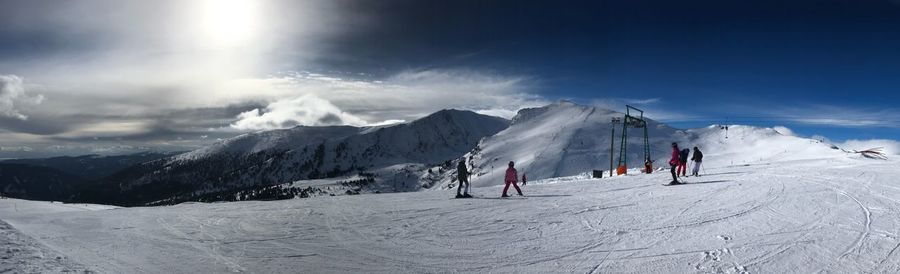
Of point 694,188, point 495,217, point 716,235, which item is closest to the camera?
point 716,235

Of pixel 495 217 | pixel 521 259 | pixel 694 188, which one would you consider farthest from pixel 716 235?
pixel 694 188

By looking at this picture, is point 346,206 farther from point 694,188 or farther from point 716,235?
point 694,188

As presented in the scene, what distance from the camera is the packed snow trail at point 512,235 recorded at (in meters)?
10.5

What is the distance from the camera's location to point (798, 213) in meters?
15.5

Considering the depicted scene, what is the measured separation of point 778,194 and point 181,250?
21.6 m

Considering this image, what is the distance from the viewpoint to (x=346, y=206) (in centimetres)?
2031

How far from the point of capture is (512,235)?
13.8 metres

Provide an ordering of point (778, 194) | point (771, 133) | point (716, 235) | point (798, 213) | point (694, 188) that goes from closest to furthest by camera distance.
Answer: point (716, 235)
point (798, 213)
point (778, 194)
point (694, 188)
point (771, 133)

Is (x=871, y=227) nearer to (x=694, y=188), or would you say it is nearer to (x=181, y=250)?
(x=694, y=188)

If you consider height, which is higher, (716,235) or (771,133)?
(771,133)

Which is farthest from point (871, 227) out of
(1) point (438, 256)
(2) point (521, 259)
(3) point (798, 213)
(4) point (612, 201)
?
(1) point (438, 256)

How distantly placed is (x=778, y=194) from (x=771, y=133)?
188558 millimetres

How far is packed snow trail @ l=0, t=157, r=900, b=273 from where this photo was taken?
10.5 meters

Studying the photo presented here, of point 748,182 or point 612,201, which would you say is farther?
point 748,182
